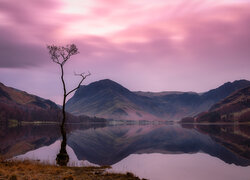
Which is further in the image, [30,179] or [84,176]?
[84,176]

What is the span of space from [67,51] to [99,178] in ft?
96.6

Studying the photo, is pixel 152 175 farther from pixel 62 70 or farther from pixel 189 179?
pixel 62 70

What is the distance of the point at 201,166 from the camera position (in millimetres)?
49250

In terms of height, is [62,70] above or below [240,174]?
above

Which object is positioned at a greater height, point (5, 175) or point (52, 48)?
point (52, 48)

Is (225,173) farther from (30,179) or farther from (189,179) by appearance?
(30,179)

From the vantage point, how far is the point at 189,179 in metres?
38.1

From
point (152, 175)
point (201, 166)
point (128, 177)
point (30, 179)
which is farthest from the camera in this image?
point (201, 166)

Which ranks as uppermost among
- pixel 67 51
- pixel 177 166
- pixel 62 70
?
pixel 67 51

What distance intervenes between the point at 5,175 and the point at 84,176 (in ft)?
26.3


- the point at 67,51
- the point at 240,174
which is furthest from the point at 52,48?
the point at 240,174

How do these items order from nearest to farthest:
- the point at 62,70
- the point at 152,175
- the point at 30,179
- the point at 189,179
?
the point at 30,179
the point at 189,179
the point at 152,175
the point at 62,70

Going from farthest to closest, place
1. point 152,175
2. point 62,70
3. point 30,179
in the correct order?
point 62,70
point 152,175
point 30,179

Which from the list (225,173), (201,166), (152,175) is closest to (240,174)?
(225,173)
